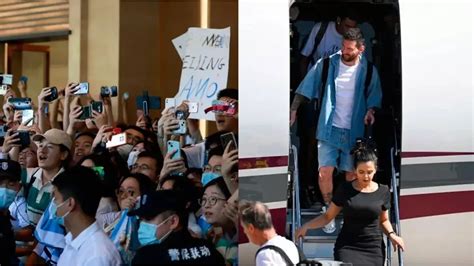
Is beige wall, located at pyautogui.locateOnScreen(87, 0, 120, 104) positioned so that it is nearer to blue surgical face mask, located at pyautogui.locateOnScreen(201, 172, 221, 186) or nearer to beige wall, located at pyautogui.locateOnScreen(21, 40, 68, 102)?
beige wall, located at pyautogui.locateOnScreen(21, 40, 68, 102)

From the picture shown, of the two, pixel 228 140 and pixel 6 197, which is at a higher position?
pixel 228 140

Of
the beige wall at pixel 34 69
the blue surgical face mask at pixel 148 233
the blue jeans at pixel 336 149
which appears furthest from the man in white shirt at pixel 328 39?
the beige wall at pixel 34 69

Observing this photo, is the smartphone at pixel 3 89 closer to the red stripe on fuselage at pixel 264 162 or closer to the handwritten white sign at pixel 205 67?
the handwritten white sign at pixel 205 67

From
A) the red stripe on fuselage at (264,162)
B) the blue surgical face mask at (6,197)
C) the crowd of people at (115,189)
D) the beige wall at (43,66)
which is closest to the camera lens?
the red stripe on fuselage at (264,162)

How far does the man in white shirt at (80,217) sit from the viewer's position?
4.18 meters

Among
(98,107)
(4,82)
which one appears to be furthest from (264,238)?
(4,82)

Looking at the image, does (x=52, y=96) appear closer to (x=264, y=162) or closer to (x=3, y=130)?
(x=3, y=130)

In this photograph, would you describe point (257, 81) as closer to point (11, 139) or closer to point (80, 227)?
point (80, 227)

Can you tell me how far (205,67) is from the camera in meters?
5.36

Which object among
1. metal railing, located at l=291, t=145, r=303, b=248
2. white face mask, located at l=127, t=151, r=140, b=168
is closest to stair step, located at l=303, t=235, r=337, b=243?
metal railing, located at l=291, t=145, r=303, b=248

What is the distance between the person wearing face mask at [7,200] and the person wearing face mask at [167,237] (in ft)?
4.19

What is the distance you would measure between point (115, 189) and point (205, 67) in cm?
104

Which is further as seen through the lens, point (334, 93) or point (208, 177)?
point (208, 177)

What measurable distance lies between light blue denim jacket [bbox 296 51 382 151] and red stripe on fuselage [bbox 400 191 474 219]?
0.66m
